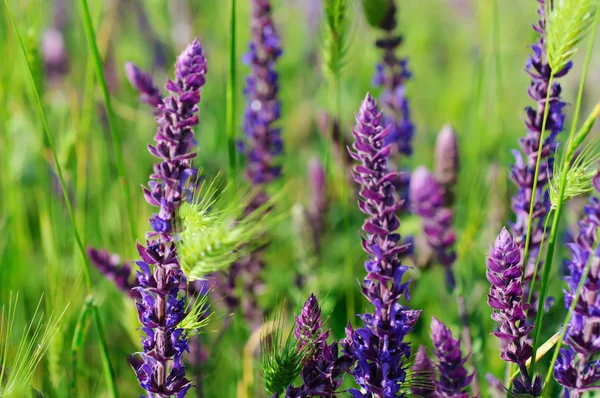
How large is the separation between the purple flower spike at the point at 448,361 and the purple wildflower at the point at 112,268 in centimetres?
71

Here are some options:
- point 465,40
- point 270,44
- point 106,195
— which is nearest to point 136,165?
point 106,195

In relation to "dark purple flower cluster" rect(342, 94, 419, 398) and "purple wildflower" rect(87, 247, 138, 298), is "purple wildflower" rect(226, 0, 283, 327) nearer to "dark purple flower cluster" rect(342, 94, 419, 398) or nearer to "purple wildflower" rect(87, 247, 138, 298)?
"purple wildflower" rect(87, 247, 138, 298)

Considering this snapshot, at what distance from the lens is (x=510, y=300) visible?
96 centimetres

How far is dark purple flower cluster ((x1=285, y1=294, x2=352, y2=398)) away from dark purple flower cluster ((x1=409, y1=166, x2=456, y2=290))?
77cm

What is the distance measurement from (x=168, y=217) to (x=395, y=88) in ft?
3.89

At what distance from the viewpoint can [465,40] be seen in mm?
4422

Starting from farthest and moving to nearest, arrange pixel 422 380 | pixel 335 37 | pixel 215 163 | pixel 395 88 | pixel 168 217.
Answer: pixel 215 163 < pixel 395 88 < pixel 335 37 < pixel 422 380 < pixel 168 217

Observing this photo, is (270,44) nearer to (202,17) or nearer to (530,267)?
(530,267)

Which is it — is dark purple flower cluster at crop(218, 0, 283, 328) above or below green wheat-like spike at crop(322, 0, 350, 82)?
below

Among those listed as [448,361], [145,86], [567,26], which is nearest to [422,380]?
[448,361]

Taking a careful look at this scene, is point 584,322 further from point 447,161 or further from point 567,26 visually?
point 447,161

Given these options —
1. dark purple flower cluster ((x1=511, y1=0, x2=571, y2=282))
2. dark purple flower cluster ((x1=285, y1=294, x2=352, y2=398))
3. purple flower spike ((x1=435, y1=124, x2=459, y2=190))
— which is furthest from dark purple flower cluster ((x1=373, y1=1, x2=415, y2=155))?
dark purple flower cluster ((x1=285, y1=294, x2=352, y2=398))

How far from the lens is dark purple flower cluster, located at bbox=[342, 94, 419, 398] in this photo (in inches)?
37.2

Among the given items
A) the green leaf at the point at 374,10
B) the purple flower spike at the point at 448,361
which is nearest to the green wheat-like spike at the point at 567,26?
the purple flower spike at the point at 448,361
